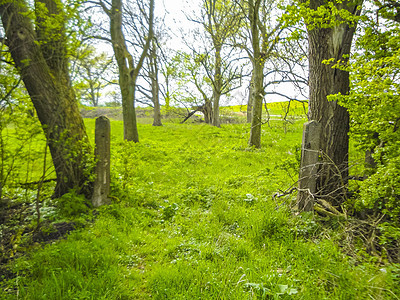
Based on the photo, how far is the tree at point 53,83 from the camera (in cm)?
343

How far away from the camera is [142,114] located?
28.5m

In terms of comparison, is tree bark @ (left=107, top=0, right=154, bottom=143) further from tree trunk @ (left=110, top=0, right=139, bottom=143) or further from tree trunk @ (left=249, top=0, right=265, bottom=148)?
tree trunk @ (left=249, top=0, right=265, bottom=148)

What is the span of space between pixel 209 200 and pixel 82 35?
372 centimetres

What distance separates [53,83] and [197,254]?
12.6 ft

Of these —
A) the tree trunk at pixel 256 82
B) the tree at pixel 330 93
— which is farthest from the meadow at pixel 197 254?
the tree trunk at pixel 256 82

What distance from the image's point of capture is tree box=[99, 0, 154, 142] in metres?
8.59

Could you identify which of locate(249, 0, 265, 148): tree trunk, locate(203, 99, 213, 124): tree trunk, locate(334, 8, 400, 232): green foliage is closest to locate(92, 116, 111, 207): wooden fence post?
locate(334, 8, 400, 232): green foliage

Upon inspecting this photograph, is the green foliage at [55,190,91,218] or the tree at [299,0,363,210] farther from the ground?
the tree at [299,0,363,210]

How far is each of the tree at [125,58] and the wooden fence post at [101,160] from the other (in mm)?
6168

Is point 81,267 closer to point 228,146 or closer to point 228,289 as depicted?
point 228,289

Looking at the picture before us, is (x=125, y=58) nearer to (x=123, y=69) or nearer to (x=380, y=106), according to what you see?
(x=123, y=69)

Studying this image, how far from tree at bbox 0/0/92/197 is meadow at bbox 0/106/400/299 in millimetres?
566

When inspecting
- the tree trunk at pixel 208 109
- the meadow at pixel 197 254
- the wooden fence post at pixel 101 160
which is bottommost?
the meadow at pixel 197 254

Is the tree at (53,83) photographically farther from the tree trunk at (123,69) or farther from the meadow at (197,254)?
the tree trunk at (123,69)
